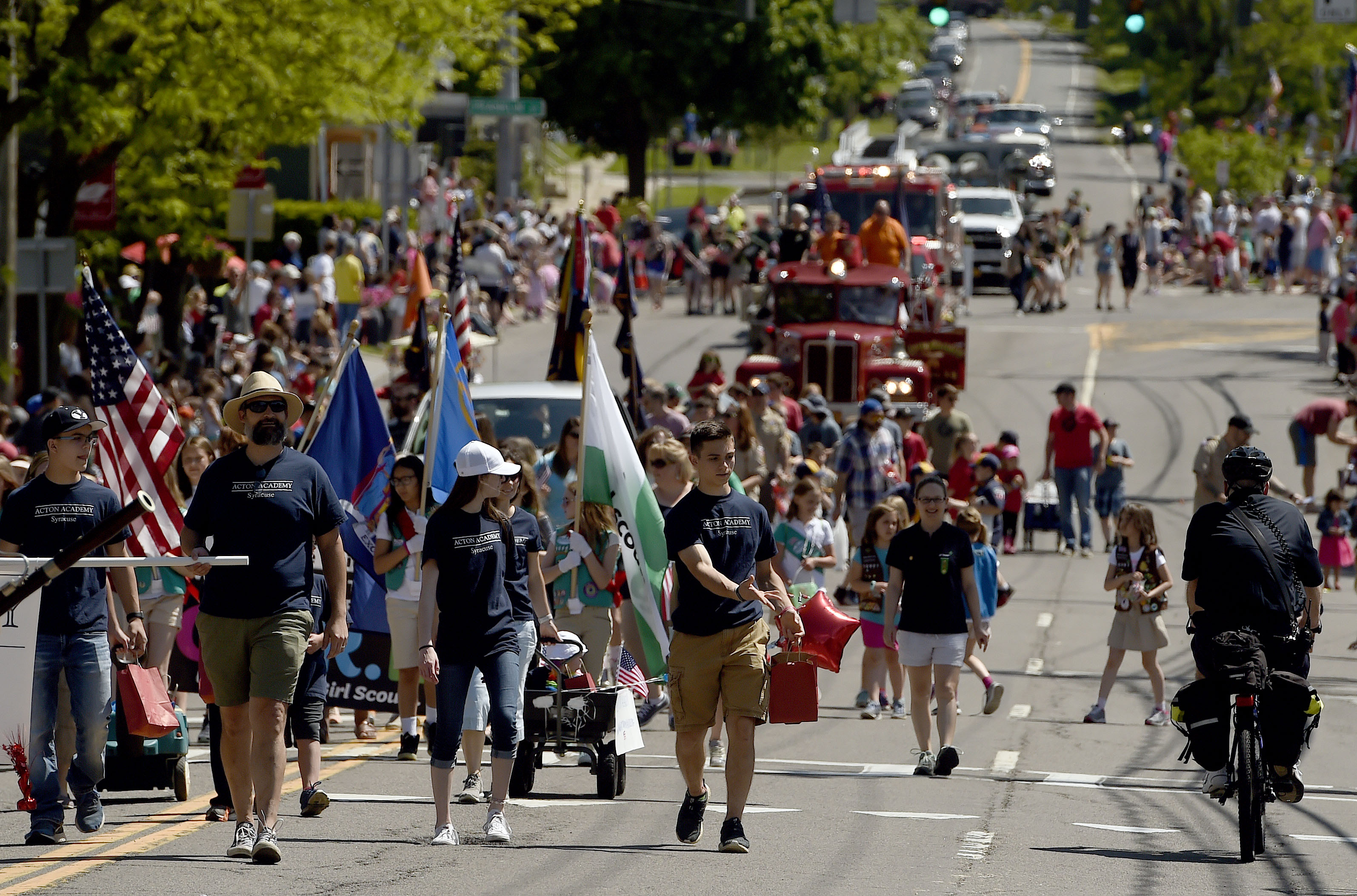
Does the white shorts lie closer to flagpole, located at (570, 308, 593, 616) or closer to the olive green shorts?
flagpole, located at (570, 308, 593, 616)

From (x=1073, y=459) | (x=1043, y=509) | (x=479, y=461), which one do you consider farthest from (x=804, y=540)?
(x=1043, y=509)

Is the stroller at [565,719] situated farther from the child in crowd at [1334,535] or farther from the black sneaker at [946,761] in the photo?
the child in crowd at [1334,535]

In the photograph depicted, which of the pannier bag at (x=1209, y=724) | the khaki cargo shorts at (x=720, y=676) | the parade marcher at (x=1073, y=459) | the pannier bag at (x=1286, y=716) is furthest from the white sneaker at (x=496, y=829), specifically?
the parade marcher at (x=1073, y=459)

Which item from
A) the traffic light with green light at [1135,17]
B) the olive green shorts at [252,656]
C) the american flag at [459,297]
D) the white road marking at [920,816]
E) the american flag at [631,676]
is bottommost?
the white road marking at [920,816]

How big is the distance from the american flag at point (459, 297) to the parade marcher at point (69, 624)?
6573 millimetres

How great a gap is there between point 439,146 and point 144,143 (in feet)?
85.5

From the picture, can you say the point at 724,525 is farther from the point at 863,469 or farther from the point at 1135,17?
the point at 1135,17

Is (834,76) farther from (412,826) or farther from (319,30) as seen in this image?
(412,826)

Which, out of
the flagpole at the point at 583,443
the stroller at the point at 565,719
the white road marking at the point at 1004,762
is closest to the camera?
the stroller at the point at 565,719

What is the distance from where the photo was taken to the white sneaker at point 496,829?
8477 mm

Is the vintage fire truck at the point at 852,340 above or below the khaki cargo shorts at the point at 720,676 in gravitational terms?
above

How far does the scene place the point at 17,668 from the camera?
328 inches

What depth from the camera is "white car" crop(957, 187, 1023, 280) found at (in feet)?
135

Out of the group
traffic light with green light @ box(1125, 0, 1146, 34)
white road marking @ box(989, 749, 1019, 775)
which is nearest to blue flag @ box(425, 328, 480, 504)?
white road marking @ box(989, 749, 1019, 775)
